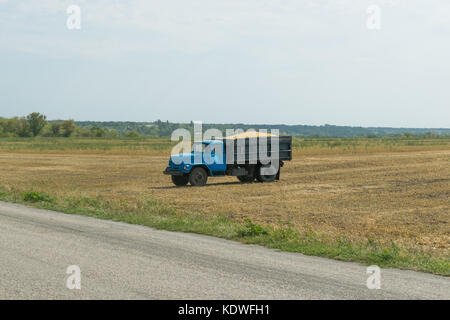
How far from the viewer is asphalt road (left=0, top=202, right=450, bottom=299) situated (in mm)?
7344

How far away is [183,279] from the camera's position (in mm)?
8109

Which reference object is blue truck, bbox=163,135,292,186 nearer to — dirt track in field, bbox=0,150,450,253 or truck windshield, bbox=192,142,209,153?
truck windshield, bbox=192,142,209,153

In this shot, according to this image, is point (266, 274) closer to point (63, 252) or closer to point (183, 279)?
point (183, 279)

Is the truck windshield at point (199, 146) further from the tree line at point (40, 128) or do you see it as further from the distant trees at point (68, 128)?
the distant trees at point (68, 128)

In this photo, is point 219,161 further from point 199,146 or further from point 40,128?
point 40,128

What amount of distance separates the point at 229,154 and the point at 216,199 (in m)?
5.26

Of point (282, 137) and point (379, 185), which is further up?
point (282, 137)

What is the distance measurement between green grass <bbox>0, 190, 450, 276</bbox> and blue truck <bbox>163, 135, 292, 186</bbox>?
240 inches

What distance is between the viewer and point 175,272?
858 cm

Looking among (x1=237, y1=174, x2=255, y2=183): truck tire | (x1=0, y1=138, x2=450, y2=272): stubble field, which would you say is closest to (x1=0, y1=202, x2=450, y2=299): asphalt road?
(x1=0, y1=138, x2=450, y2=272): stubble field

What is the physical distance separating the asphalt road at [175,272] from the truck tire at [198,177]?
44.5ft

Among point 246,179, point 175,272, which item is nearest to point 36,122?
point 246,179

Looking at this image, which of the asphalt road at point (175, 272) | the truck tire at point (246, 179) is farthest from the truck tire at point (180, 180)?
the asphalt road at point (175, 272)

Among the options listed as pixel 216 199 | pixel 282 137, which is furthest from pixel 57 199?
pixel 282 137
